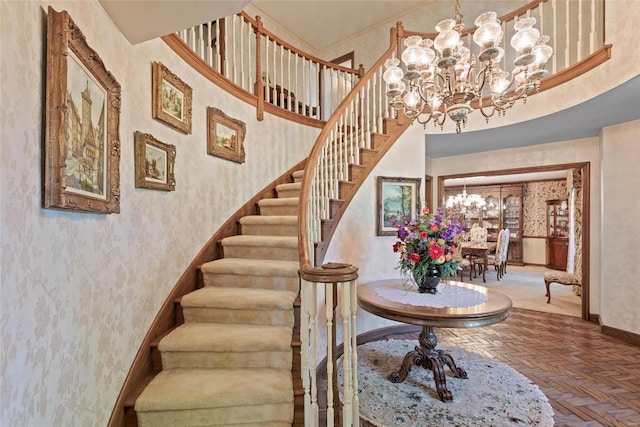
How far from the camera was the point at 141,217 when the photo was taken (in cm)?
179

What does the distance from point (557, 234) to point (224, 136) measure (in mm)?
9044

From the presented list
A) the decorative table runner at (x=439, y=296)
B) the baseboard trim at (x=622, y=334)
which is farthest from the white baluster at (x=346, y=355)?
the baseboard trim at (x=622, y=334)

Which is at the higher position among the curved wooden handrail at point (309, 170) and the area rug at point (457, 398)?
the curved wooden handrail at point (309, 170)

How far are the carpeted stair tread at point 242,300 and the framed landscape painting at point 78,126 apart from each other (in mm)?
925

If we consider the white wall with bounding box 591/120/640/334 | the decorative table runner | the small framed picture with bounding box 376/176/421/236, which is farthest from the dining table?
the decorative table runner

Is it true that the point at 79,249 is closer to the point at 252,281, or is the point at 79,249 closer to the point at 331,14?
the point at 252,281

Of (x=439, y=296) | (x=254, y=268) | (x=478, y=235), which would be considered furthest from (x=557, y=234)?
(x=254, y=268)

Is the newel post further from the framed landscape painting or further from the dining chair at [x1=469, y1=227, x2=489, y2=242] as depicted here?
the dining chair at [x1=469, y1=227, x2=489, y2=242]

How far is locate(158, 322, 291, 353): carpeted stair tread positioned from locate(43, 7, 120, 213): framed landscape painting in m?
0.93

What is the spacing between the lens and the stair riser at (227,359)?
182 centimetres

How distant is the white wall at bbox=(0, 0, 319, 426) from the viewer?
884 mm

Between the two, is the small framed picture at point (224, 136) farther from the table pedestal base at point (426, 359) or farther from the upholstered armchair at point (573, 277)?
the upholstered armchair at point (573, 277)

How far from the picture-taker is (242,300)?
207cm

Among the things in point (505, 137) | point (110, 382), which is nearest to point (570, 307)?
point (505, 137)
